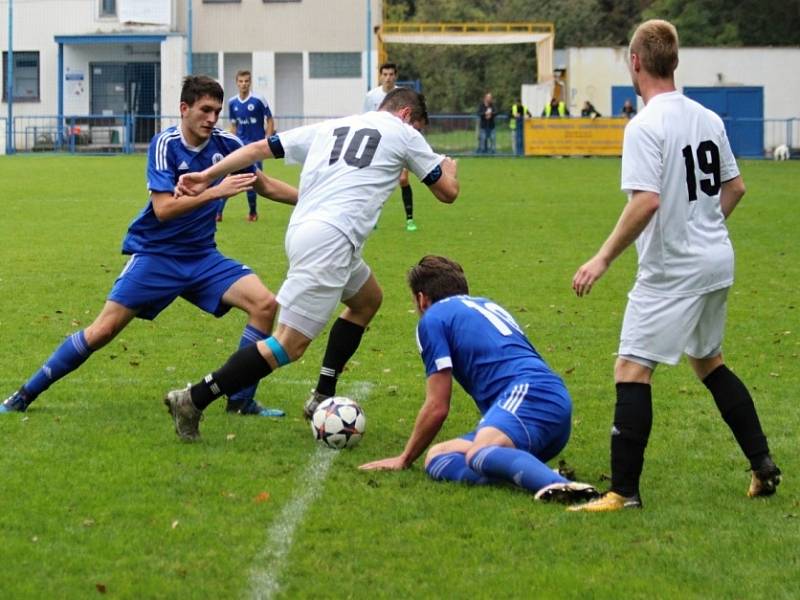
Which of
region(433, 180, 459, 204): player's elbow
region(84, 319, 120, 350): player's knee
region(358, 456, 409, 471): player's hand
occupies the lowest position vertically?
region(358, 456, 409, 471): player's hand

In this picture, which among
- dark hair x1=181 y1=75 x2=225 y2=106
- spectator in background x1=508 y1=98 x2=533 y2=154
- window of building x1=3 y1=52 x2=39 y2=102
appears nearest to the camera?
dark hair x1=181 y1=75 x2=225 y2=106

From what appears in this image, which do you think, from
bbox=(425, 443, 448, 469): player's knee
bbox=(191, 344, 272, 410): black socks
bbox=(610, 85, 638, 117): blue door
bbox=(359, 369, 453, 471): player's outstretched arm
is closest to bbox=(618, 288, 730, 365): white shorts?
bbox=(359, 369, 453, 471): player's outstretched arm

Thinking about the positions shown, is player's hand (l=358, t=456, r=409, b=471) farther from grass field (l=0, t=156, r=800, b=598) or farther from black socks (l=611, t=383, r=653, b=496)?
black socks (l=611, t=383, r=653, b=496)

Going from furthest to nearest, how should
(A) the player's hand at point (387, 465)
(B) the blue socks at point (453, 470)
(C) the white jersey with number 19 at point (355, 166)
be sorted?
(C) the white jersey with number 19 at point (355, 166) → (A) the player's hand at point (387, 465) → (B) the blue socks at point (453, 470)

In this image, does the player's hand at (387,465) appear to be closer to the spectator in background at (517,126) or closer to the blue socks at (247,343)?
the blue socks at (247,343)

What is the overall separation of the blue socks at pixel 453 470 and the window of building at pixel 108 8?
1827 inches

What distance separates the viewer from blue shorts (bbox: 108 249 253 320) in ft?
24.5

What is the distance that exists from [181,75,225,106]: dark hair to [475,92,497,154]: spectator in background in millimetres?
33200

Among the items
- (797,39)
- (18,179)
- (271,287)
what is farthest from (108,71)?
(271,287)

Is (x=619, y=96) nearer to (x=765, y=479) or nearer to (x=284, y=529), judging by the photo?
(x=765, y=479)

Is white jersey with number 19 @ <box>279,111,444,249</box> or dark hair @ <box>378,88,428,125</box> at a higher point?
dark hair @ <box>378,88,428,125</box>

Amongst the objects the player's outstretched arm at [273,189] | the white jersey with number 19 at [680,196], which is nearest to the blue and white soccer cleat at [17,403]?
the player's outstretched arm at [273,189]

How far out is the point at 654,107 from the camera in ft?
18.2

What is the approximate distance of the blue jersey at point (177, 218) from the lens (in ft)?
24.3
